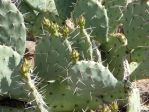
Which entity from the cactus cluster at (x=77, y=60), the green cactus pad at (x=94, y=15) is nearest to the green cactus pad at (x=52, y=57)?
the cactus cluster at (x=77, y=60)

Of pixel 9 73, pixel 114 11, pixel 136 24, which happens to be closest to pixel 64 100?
pixel 9 73

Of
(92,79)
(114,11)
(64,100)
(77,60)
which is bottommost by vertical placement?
(64,100)

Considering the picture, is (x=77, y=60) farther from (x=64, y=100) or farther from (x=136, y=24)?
(x=136, y=24)

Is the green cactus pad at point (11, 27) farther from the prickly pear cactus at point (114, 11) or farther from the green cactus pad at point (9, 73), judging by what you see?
the prickly pear cactus at point (114, 11)

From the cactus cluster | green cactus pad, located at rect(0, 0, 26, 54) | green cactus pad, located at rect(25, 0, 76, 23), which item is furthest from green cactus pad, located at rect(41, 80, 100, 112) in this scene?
green cactus pad, located at rect(25, 0, 76, 23)

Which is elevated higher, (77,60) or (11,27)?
(11,27)

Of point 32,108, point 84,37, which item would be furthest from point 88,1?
point 32,108

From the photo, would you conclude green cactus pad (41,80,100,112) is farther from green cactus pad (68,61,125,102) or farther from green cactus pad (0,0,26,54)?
green cactus pad (0,0,26,54)
